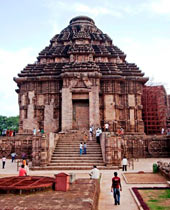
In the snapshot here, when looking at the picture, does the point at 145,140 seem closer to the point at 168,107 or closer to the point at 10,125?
the point at 168,107

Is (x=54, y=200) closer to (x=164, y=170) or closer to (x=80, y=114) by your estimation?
(x=164, y=170)

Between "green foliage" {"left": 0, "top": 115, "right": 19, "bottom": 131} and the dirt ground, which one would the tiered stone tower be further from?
"green foliage" {"left": 0, "top": 115, "right": 19, "bottom": 131}

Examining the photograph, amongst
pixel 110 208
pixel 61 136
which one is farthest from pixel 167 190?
pixel 61 136

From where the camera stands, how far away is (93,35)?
1465 inches

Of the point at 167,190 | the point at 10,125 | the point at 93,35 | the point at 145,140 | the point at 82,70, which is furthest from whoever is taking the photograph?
the point at 10,125

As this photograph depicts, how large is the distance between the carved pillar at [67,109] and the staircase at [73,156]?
379 cm

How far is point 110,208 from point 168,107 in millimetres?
32272

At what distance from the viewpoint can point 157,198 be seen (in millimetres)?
9734

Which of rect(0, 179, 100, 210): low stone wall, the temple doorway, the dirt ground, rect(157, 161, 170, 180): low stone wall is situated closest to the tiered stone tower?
the temple doorway

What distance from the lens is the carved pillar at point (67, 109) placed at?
2770 centimetres

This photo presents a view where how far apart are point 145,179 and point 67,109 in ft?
51.6

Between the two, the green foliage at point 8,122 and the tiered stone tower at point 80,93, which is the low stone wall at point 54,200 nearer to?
the tiered stone tower at point 80,93

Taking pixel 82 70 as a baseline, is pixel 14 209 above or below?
below

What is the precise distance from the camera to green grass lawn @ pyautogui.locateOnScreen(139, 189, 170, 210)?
8.73 meters
